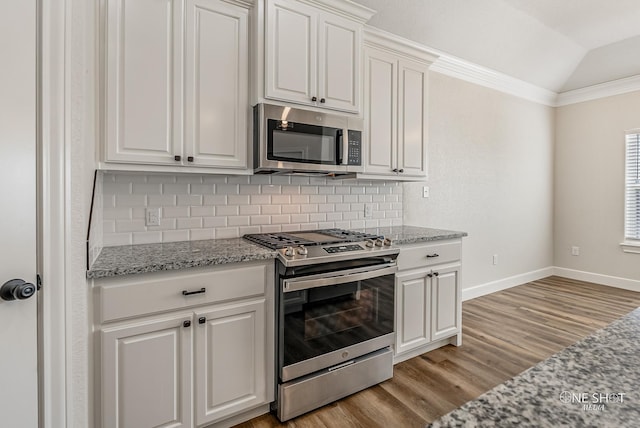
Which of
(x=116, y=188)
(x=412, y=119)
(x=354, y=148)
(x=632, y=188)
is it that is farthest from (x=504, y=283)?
(x=116, y=188)

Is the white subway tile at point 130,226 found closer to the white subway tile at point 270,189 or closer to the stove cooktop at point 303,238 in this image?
the stove cooktop at point 303,238

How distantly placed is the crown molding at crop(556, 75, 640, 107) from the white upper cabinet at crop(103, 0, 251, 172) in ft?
16.3

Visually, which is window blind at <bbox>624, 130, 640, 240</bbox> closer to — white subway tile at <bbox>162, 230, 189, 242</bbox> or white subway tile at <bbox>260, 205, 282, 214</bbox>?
white subway tile at <bbox>260, 205, 282, 214</bbox>

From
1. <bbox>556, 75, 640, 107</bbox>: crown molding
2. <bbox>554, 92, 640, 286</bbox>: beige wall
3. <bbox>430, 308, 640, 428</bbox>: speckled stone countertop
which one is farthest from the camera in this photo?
<bbox>554, 92, 640, 286</bbox>: beige wall

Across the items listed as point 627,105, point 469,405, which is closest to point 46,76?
point 469,405

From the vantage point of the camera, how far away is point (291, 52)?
2.15 meters

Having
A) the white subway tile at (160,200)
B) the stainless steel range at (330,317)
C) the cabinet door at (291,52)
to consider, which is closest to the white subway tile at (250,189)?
the stainless steel range at (330,317)

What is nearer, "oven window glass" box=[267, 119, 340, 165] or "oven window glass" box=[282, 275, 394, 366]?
"oven window glass" box=[282, 275, 394, 366]

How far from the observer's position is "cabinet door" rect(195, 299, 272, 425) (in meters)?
1.67

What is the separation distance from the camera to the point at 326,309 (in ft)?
6.46

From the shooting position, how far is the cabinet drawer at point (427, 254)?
7.89 ft

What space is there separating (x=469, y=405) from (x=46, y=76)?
4.81ft

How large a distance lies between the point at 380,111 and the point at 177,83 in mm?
1526

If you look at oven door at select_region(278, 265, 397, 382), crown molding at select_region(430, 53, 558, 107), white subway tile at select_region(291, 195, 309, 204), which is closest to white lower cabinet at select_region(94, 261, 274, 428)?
oven door at select_region(278, 265, 397, 382)
